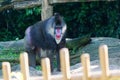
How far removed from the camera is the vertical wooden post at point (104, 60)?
70.6 inches

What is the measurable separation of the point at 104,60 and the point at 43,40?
630 centimetres

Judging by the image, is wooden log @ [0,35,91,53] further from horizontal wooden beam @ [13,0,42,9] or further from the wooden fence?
the wooden fence

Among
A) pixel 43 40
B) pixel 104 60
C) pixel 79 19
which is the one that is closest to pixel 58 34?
pixel 43 40

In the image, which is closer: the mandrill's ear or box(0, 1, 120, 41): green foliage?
the mandrill's ear

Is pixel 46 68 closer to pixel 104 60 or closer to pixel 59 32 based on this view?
pixel 104 60

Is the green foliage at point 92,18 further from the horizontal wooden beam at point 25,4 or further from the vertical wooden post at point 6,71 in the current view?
the vertical wooden post at point 6,71

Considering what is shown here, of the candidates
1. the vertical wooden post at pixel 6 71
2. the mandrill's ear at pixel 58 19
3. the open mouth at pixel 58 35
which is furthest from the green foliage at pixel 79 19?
the vertical wooden post at pixel 6 71

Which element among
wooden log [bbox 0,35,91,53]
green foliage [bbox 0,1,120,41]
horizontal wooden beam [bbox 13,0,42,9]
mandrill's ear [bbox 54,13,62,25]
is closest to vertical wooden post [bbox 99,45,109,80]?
mandrill's ear [bbox 54,13,62,25]

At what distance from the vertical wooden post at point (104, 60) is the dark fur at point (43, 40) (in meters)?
5.34

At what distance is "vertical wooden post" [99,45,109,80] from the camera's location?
70.6 inches

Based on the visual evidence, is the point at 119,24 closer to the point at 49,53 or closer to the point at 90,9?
the point at 90,9

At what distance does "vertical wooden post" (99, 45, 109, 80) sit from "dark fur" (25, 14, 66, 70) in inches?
210

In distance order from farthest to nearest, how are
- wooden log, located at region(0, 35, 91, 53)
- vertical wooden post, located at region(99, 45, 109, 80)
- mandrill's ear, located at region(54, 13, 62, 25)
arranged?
1. wooden log, located at region(0, 35, 91, 53)
2. mandrill's ear, located at region(54, 13, 62, 25)
3. vertical wooden post, located at region(99, 45, 109, 80)

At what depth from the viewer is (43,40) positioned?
8.10 meters
